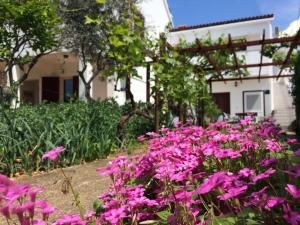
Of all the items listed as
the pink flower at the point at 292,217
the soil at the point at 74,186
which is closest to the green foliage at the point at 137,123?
the soil at the point at 74,186

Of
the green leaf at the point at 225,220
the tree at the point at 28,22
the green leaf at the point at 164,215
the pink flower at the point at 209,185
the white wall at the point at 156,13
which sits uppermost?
the white wall at the point at 156,13

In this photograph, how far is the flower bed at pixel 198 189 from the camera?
1.29 m

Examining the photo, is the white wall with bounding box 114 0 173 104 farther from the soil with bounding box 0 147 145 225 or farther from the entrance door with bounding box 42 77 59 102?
the soil with bounding box 0 147 145 225

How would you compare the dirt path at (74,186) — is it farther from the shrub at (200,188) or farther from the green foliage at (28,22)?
the green foliage at (28,22)

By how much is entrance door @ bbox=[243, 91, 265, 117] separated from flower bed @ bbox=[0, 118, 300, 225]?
22.3 metres

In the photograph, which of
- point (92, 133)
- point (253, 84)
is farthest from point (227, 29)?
point (92, 133)

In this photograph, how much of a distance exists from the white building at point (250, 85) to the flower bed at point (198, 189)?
2024cm

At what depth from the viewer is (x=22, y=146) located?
5.05m

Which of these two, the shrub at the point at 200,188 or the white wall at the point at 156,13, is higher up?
the white wall at the point at 156,13

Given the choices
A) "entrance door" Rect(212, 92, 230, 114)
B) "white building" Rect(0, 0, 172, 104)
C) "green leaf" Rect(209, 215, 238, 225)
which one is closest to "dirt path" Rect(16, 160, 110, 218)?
"green leaf" Rect(209, 215, 238, 225)

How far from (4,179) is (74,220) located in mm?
687

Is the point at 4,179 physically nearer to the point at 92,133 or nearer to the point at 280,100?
the point at 92,133

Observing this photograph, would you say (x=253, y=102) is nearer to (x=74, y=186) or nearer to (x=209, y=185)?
(x=74, y=186)

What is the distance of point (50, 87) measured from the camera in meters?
19.1
